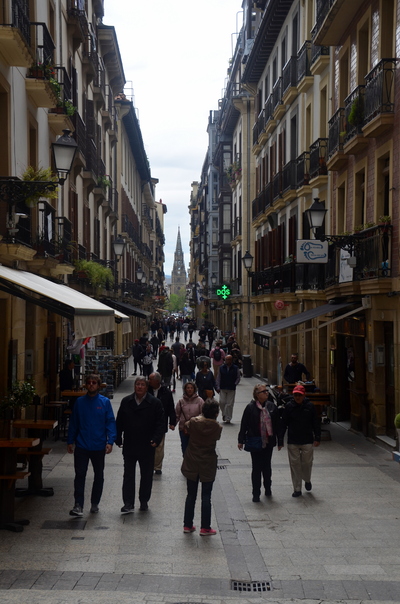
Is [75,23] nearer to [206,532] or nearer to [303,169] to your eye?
[303,169]

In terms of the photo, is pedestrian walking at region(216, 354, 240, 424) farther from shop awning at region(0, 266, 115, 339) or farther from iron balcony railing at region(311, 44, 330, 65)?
iron balcony railing at region(311, 44, 330, 65)

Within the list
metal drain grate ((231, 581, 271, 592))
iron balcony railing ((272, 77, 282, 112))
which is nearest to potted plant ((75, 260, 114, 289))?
iron balcony railing ((272, 77, 282, 112))

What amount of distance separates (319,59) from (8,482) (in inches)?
622

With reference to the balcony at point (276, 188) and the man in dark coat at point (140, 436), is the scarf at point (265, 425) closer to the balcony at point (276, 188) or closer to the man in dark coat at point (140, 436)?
the man in dark coat at point (140, 436)

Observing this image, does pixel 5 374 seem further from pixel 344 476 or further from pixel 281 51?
pixel 281 51

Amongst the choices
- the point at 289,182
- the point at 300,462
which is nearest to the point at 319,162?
the point at 289,182

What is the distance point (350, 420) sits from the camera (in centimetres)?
1897

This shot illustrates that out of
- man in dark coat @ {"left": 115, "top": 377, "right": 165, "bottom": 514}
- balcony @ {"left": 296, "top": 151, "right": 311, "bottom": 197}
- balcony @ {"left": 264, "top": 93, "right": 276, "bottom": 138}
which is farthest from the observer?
balcony @ {"left": 264, "top": 93, "right": 276, "bottom": 138}

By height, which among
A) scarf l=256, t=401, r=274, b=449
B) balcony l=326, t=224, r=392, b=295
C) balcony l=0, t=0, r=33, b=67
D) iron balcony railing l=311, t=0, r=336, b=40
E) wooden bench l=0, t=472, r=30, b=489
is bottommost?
wooden bench l=0, t=472, r=30, b=489

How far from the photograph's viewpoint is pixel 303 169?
77.6 feet

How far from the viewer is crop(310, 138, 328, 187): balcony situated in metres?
21.2

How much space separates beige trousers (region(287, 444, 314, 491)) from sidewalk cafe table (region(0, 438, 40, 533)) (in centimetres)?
384

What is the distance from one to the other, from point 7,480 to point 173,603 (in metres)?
3.08

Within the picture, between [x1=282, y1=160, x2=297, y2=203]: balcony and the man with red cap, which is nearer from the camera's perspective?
the man with red cap
